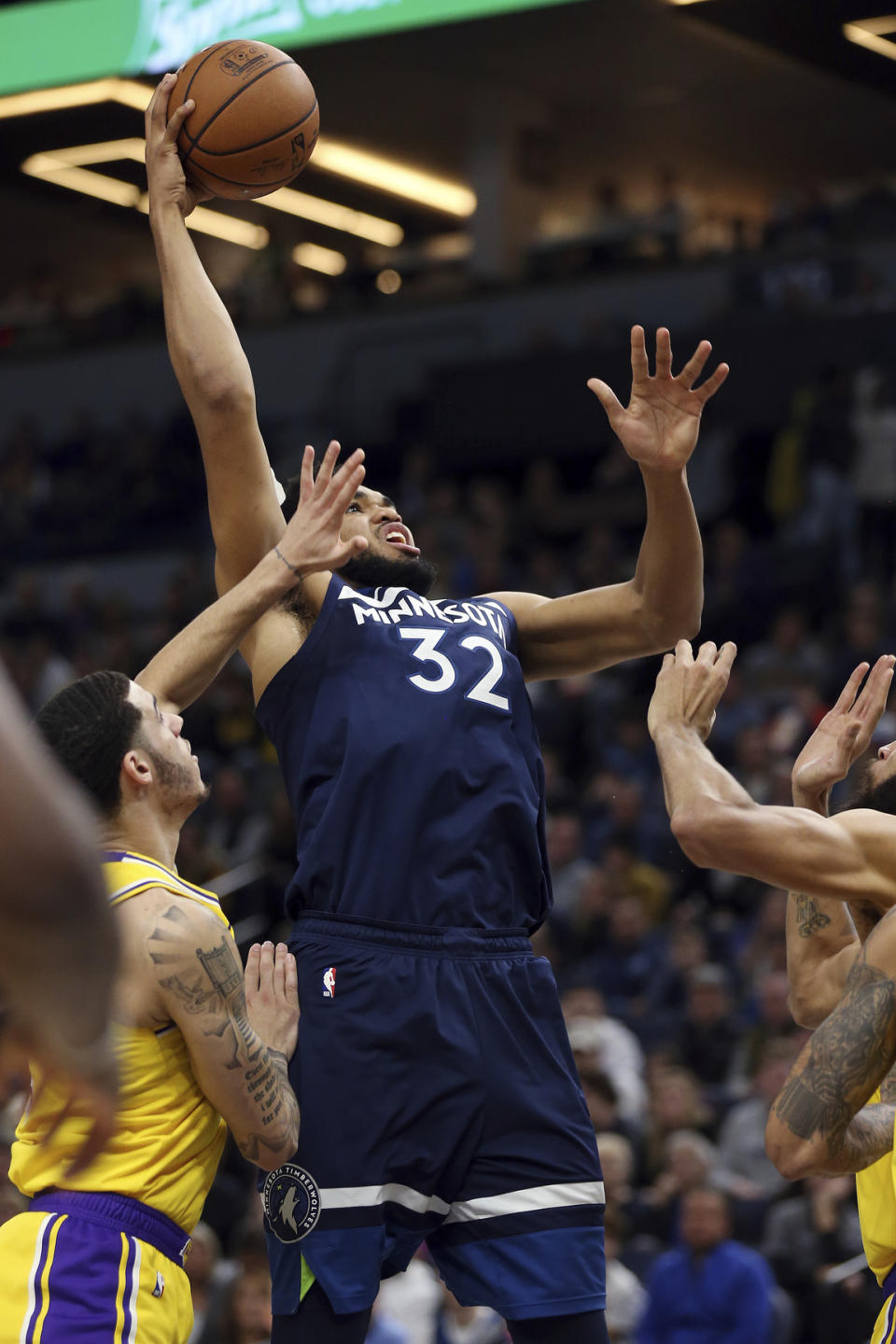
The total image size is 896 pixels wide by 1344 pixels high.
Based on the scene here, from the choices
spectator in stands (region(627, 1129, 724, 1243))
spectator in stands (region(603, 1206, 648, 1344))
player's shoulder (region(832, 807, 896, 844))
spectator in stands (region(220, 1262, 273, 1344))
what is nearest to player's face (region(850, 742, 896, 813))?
player's shoulder (region(832, 807, 896, 844))

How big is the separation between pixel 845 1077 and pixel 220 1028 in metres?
1.10

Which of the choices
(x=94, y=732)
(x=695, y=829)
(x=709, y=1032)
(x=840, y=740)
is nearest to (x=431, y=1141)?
(x=695, y=829)

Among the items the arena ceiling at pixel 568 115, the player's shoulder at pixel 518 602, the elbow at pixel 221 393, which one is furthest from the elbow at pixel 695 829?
the arena ceiling at pixel 568 115

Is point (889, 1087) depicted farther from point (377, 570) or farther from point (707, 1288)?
point (707, 1288)

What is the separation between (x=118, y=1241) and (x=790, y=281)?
12.9 m

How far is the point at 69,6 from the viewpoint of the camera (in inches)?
531

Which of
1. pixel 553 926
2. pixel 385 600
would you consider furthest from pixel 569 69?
pixel 385 600

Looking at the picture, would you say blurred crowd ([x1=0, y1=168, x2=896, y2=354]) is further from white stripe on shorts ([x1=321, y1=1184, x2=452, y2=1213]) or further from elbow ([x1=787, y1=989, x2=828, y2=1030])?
white stripe on shorts ([x1=321, y1=1184, x2=452, y2=1213])

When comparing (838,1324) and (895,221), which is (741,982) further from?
(895,221)

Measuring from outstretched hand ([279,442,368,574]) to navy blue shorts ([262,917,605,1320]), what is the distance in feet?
2.32

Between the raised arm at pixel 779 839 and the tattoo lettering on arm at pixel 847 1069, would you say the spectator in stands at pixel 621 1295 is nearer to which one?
the tattoo lettering on arm at pixel 847 1069

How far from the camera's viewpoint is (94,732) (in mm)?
3186

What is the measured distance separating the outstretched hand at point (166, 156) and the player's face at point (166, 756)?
1.11m

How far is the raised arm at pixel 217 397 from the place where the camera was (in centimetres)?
348
